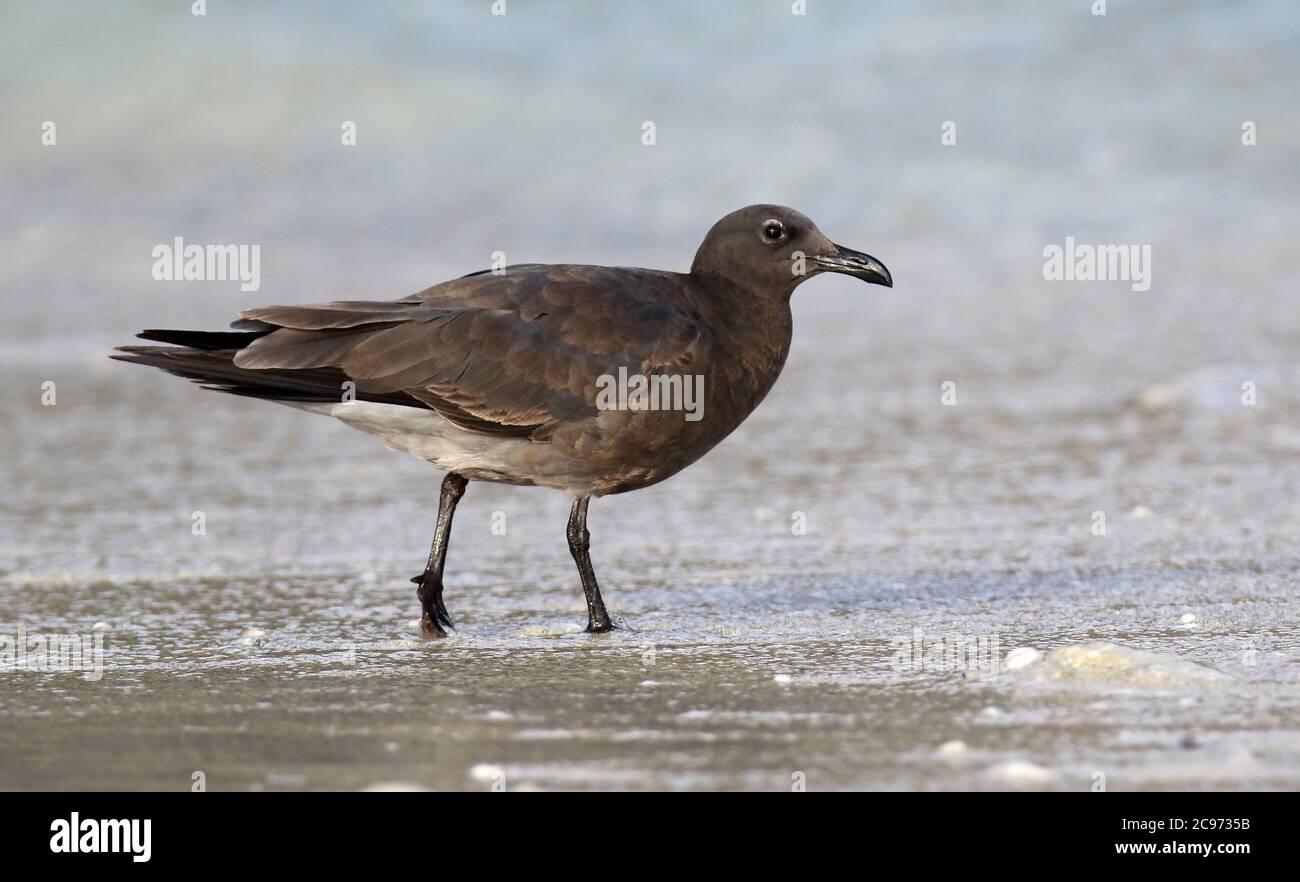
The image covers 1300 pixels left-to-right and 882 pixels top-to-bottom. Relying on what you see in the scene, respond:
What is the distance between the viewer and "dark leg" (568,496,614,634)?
4.90 m

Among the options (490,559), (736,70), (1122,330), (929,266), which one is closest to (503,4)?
(736,70)

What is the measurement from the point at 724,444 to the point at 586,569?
285 cm

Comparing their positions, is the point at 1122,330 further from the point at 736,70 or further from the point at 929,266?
the point at 736,70

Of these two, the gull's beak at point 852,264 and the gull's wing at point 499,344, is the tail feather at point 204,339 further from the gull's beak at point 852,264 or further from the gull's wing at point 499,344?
the gull's beak at point 852,264

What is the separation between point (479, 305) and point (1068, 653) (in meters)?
2.07

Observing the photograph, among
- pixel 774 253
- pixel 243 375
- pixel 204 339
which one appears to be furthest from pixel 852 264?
pixel 204 339

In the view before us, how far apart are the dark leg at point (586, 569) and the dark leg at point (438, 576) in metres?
0.39

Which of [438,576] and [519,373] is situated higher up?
[519,373]

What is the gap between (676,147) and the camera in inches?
538

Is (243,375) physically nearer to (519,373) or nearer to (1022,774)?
(519,373)

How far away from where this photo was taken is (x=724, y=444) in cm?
A: 776

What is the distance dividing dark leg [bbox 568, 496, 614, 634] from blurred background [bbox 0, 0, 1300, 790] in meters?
0.09

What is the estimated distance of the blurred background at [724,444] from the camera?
3.76 metres

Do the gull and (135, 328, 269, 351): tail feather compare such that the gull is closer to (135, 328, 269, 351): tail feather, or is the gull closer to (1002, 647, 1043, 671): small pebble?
(135, 328, 269, 351): tail feather
